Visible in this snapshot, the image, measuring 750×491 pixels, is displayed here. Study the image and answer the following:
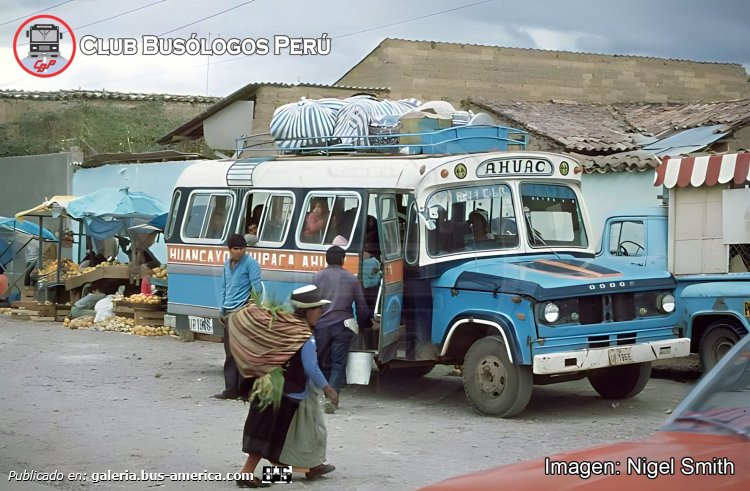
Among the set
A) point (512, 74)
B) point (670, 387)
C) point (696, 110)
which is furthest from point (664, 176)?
point (512, 74)

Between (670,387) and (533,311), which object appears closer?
(533,311)

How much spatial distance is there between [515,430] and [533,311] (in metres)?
1.11

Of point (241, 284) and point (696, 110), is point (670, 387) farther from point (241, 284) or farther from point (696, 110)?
point (696, 110)

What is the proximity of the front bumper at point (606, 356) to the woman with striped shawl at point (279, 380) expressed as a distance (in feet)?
9.25

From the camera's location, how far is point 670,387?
12328 mm

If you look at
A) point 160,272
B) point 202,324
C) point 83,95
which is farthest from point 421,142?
point 83,95

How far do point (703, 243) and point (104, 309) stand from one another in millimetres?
11168

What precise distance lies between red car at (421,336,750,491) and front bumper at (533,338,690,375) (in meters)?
5.22

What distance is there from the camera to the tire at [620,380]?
35.6 feet

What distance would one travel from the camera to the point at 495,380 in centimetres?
1005

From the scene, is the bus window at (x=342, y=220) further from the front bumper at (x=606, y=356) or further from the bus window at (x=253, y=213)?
the front bumper at (x=606, y=356)

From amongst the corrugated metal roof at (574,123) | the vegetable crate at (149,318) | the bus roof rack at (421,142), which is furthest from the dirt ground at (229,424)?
the corrugated metal roof at (574,123)

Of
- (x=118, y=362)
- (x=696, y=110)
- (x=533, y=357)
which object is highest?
(x=696, y=110)

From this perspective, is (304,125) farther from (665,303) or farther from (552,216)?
(665,303)
